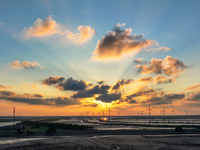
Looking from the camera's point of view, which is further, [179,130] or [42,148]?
[179,130]

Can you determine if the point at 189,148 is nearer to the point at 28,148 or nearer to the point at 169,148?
the point at 169,148

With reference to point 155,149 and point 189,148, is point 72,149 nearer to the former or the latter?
point 155,149

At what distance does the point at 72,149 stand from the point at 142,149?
21.1 metres

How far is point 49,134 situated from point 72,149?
39.2 metres

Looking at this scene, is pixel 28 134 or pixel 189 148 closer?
pixel 189 148

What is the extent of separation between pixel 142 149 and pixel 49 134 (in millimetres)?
51396

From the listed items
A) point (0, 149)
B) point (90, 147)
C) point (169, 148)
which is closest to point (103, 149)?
point (90, 147)

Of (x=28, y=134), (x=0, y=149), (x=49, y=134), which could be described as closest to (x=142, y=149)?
(x=0, y=149)

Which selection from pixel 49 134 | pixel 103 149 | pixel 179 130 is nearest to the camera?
pixel 103 149

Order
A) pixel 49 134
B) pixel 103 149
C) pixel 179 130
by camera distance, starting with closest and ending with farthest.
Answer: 1. pixel 103 149
2. pixel 49 134
3. pixel 179 130

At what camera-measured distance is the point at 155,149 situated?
58.3m

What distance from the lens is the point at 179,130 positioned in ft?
343

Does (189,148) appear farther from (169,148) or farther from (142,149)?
(142,149)

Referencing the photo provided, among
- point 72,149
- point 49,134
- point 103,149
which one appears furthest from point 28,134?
point 103,149
